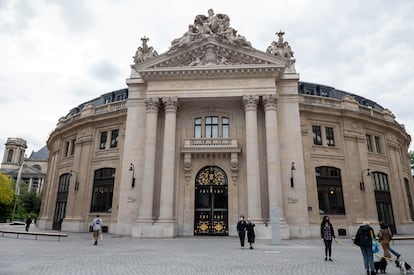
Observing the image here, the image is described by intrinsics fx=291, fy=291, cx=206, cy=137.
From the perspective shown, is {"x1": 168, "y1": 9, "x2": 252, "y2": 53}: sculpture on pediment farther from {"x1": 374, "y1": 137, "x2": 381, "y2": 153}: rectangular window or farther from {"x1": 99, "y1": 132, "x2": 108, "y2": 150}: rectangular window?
{"x1": 374, "y1": 137, "x2": 381, "y2": 153}: rectangular window

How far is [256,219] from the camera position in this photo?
22.9 meters

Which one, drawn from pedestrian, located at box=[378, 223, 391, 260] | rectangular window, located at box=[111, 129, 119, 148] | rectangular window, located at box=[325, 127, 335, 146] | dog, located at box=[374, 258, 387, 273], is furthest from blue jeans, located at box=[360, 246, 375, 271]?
rectangular window, located at box=[111, 129, 119, 148]

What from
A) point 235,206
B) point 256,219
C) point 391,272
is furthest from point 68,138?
point 391,272

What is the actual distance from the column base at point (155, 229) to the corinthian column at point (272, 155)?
26.9 ft

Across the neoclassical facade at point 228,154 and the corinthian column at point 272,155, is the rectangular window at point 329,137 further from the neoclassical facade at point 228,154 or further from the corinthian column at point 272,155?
the corinthian column at point 272,155

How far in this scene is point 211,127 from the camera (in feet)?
92.2

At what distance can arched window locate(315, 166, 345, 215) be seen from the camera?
27844 mm

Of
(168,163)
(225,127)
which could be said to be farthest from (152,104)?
(225,127)

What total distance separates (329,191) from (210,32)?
19.3 m

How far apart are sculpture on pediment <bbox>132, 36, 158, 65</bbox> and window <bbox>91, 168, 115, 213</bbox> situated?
11.9m

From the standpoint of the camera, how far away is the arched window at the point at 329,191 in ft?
91.4

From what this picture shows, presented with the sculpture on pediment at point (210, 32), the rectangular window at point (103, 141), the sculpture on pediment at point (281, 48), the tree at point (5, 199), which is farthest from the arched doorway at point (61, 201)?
the tree at point (5, 199)

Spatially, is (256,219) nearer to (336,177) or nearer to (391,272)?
(336,177)

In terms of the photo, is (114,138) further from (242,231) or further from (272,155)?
(242,231)
